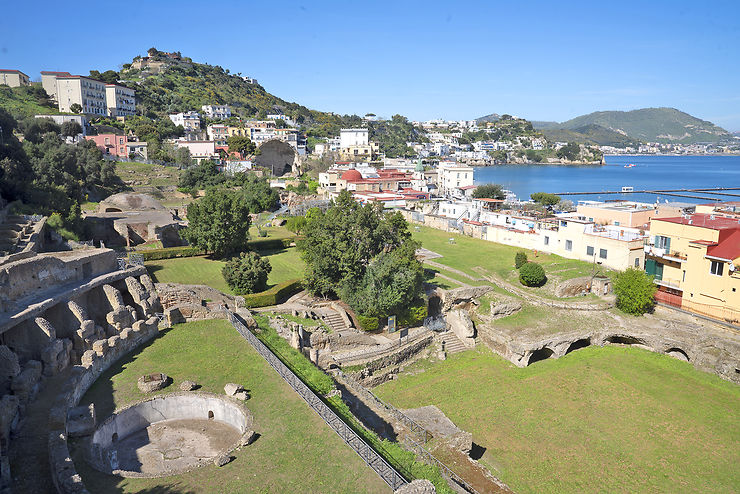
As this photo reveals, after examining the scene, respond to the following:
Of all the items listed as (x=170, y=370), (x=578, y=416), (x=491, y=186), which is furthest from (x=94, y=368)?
(x=491, y=186)

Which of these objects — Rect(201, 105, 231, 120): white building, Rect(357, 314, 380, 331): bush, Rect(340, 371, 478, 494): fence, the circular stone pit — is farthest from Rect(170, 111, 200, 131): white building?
the circular stone pit

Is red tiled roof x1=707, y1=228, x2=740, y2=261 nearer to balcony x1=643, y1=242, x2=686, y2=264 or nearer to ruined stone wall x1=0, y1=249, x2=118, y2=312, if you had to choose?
balcony x1=643, y1=242, x2=686, y2=264

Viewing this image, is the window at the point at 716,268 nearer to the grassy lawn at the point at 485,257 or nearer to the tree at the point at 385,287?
the grassy lawn at the point at 485,257

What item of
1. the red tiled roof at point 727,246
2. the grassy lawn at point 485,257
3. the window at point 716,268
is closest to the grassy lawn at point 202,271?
the grassy lawn at point 485,257

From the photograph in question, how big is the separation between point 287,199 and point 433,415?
183 feet

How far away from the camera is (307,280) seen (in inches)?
1127

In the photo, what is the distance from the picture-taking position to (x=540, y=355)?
2623 centimetres

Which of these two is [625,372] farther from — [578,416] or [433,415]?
[433,415]

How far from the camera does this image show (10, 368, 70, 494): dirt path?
10938mm

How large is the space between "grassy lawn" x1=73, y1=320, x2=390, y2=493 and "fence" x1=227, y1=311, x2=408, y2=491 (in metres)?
0.17

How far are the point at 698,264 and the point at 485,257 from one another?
15259 millimetres

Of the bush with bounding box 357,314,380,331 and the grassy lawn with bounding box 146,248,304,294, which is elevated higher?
the grassy lawn with bounding box 146,248,304,294

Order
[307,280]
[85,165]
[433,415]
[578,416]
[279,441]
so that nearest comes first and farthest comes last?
1. [279,441]
2. [433,415]
3. [578,416]
4. [307,280]
5. [85,165]

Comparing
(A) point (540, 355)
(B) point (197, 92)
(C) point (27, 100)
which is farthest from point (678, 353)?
(B) point (197, 92)
